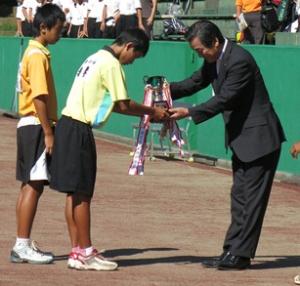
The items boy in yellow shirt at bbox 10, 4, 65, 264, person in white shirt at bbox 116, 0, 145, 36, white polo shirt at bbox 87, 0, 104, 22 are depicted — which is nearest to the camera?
boy in yellow shirt at bbox 10, 4, 65, 264

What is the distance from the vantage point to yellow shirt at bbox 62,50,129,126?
8.05 metres

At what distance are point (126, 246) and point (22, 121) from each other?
153cm

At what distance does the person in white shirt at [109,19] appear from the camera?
20438mm

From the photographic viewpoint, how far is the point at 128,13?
2019 centimetres

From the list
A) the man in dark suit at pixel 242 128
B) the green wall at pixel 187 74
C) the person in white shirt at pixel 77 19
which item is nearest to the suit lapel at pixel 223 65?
the man in dark suit at pixel 242 128

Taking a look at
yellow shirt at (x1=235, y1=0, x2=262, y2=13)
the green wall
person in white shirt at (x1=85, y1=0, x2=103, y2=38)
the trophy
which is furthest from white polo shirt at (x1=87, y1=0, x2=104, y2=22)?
the trophy

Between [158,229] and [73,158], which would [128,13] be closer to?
[158,229]

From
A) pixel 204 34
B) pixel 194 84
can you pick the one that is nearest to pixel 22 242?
pixel 194 84

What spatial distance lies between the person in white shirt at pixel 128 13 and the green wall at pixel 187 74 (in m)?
0.66

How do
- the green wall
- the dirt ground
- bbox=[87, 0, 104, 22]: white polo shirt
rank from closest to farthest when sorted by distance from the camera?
the dirt ground < the green wall < bbox=[87, 0, 104, 22]: white polo shirt

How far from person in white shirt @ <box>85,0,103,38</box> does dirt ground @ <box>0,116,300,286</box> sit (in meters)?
5.94

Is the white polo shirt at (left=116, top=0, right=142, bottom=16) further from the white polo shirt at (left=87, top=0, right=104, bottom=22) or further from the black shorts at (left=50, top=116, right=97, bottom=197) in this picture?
the black shorts at (left=50, top=116, right=97, bottom=197)

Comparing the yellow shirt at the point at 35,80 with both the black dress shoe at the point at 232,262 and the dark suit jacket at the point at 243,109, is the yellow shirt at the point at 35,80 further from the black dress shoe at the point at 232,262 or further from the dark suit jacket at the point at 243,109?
the black dress shoe at the point at 232,262

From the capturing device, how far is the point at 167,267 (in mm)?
8531
